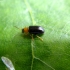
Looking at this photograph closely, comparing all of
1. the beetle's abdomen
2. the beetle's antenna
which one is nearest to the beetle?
the beetle's abdomen

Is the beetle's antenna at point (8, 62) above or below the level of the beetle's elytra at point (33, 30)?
below

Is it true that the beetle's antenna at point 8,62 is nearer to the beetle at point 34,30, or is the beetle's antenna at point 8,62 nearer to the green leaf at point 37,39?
the green leaf at point 37,39

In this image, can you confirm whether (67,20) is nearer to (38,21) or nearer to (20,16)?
(38,21)

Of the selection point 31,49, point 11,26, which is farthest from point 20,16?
point 31,49

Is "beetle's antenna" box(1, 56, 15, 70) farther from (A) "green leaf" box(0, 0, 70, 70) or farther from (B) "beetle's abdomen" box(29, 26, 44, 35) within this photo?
(B) "beetle's abdomen" box(29, 26, 44, 35)

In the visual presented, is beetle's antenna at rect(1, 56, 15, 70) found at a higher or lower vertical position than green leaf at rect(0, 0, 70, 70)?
lower

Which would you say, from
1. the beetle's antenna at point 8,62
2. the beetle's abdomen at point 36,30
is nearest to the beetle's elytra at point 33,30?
the beetle's abdomen at point 36,30

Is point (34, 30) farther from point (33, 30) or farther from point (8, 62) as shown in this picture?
point (8, 62)

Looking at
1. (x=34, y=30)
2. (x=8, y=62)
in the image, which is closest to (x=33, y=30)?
(x=34, y=30)
